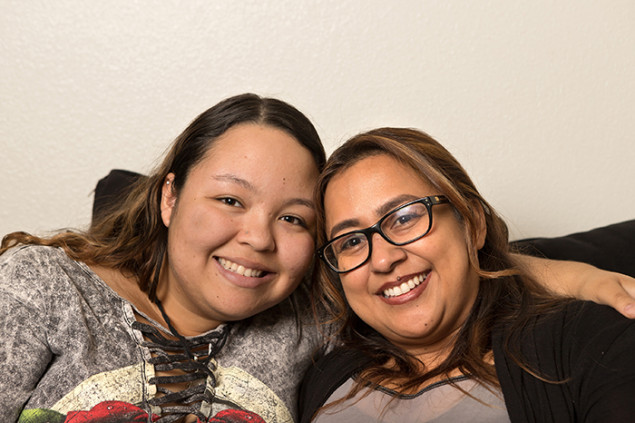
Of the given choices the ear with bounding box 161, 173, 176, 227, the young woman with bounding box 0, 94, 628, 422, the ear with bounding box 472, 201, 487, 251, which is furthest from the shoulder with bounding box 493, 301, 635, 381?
the ear with bounding box 161, 173, 176, 227

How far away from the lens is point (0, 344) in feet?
4.88

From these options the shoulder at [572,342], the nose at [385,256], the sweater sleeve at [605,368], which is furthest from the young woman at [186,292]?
the sweater sleeve at [605,368]

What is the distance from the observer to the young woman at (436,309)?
1.48 m

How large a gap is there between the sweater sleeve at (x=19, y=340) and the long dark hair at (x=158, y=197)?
22 centimetres

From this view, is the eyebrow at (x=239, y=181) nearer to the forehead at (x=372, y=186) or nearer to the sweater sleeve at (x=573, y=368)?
the forehead at (x=372, y=186)

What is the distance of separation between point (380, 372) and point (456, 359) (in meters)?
0.21

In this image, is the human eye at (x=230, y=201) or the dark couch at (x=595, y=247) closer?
the human eye at (x=230, y=201)

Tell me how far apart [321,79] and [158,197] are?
0.99m

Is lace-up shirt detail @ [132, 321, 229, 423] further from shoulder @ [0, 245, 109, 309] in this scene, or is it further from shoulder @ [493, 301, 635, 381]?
shoulder @ [493, 301, 635, 381]

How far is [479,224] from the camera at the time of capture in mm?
1701

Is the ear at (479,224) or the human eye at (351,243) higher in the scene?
the ear at (479,224)

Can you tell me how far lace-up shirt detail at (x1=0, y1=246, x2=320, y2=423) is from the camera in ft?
5.02

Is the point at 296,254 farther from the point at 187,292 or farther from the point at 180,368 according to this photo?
the point at 180,368

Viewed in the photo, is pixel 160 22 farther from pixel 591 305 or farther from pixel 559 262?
pixel 591 305
